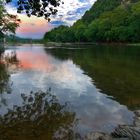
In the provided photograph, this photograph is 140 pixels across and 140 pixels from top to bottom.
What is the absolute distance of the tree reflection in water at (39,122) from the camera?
16969 millimetres

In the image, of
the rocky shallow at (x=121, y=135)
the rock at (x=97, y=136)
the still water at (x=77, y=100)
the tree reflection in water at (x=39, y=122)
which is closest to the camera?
the rocky shallow at (x=121, y=135)

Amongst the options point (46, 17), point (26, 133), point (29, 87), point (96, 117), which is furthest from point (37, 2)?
point (26, 133)

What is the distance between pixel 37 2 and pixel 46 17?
1.22m

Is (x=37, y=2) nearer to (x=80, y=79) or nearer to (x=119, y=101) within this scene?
(x=119, y=101)

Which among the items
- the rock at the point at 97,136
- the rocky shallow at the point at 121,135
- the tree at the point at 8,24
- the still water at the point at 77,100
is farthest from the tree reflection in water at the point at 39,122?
the tree at the point at 8,24

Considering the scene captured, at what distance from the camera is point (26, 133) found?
17.3 m

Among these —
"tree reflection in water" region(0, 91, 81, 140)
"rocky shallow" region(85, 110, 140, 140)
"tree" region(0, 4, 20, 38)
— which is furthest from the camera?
"tree" region(0, 4, 20, 38)

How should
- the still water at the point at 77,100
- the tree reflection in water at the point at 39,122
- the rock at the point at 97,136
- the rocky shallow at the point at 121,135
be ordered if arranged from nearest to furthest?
the rocky shallow at the point at 121,135 < the rock at the point at 97,136 < the tree reflection in water at the point at 39,122 < the still water at the point at 77,100

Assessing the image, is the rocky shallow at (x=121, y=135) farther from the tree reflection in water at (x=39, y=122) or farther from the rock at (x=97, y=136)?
the tree reflection in water at (x=39, y=122)

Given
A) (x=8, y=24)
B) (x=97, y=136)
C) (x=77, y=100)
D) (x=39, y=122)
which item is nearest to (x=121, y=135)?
(x=97, y=136)

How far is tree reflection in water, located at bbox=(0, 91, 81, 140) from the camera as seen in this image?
55.7 feet

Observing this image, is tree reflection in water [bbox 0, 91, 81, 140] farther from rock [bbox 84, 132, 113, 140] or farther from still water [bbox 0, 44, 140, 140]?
rock [bbox 84, 132, 113, 140]

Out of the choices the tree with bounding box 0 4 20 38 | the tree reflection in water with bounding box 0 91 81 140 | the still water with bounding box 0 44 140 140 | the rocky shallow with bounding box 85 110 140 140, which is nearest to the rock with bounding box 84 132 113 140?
the rocky shallow with bounding box 85 110 140 140

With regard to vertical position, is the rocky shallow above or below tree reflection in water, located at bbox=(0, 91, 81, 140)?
above
